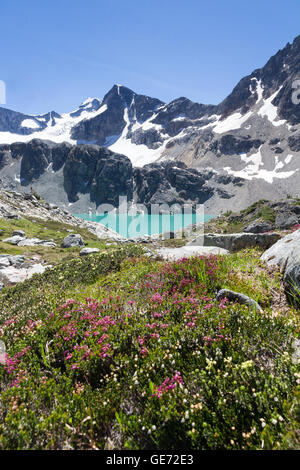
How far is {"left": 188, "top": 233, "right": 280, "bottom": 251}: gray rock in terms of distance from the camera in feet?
45.7

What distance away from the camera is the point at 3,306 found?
30.1ft

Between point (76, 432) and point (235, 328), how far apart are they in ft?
10.5

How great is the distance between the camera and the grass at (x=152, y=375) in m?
2.88

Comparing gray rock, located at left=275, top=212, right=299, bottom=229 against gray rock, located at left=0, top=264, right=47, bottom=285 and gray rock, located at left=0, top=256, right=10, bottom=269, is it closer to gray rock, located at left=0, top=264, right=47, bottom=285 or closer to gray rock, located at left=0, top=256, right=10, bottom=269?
gray rock, located at left=0, top=264, right=47, bottom=285

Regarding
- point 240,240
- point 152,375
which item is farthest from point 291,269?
point 240,240

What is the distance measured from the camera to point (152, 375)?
3838 mm

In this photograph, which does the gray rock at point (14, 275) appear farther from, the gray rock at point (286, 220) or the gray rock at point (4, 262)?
the gray rock at point (286, 220)

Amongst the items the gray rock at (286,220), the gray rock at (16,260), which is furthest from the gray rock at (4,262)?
the gray rock at (286,220)

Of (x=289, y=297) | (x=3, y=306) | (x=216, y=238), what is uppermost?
(x=216, y=238)

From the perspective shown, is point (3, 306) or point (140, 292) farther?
point (3, 306)

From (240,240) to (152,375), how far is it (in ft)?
43.7

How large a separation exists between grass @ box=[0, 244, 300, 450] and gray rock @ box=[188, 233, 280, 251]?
25.4ft
